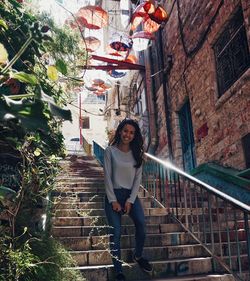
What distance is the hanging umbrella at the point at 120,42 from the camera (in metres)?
11.4

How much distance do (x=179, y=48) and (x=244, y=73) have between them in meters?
3.92

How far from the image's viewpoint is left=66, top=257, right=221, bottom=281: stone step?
12.3ft

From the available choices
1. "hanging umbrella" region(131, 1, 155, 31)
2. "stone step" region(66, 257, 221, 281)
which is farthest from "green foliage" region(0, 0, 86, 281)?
"hanging umbrella" region(131, 1, 155, 31)

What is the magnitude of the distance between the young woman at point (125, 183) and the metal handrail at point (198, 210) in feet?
2.53

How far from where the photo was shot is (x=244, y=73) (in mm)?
6113

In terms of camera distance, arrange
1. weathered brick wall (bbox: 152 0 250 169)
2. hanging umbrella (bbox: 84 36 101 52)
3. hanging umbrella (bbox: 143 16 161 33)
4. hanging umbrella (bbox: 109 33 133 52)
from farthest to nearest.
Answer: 1. hanging umbrella (bbox: 109 33 133 52)
2. hanging umbrella (bbox: 84 36 101 52)
3. hanging umbrella (bbox: 143 16 161 33)
4. weathered brick wall (bbox: 152 0 250 169)

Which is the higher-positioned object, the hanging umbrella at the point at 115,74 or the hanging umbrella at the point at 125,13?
the hanging umbrella at the point at 125,13

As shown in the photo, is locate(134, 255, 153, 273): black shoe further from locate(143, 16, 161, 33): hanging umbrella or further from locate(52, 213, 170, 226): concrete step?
locate(143, 16, 161, 33): hanging umbrella

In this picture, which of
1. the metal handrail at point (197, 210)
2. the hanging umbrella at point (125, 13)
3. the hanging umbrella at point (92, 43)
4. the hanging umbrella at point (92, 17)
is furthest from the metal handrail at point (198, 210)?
the hanging umbrella at point (125, 13)

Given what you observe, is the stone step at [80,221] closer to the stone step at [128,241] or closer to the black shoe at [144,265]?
the stone step at [128,241]

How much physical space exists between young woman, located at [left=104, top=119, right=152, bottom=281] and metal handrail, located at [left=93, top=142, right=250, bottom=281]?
770 mm

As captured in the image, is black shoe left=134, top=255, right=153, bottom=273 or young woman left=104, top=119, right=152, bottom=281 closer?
young woman left=104, top=119, right=152, bottom=281

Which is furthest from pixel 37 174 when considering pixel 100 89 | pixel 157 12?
pixel 100 89

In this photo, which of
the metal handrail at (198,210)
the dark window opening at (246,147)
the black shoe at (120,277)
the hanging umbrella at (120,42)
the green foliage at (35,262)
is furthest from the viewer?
the hanging umbrella at (120,42)
